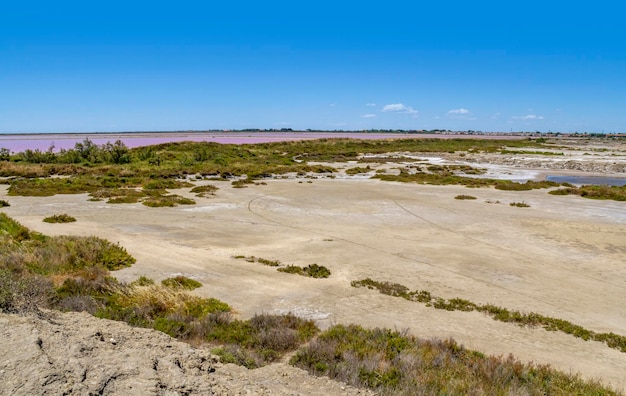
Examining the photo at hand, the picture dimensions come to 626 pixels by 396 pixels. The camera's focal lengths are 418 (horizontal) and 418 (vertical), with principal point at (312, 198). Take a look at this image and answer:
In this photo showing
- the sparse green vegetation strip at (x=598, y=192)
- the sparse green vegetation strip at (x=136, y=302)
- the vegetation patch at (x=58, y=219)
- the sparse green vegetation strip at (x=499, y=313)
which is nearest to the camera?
the sparse green vegetation strip at (x=136, y=302)

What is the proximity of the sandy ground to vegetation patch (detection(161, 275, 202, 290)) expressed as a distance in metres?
0.43

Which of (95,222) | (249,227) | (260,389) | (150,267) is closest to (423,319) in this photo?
(260,389)

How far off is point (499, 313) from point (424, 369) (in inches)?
177

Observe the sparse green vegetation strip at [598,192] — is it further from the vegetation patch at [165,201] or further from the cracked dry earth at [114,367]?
the cracked dry earth at [114,367]

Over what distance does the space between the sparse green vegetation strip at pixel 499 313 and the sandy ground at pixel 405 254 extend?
0.30 meters

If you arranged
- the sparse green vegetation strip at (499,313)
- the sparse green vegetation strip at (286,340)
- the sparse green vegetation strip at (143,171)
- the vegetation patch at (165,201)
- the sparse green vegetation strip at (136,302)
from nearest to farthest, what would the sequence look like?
1. the sparse green vegetation strip at (286,340)
2. the sparse green vegetation strip at (136,302)
3. the sparse green vegetation strip at (499,313)
4. the vegetation patch at (165,201)
5. the sparse green vegetation strip at (143,171)

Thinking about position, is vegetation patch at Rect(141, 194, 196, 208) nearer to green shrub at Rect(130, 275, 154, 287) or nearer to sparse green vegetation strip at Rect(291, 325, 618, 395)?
green shrub at Rect(130, 275, 154, 287)

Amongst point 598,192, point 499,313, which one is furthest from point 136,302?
point 598,192

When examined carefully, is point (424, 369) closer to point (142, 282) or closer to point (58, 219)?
point (142, 282)

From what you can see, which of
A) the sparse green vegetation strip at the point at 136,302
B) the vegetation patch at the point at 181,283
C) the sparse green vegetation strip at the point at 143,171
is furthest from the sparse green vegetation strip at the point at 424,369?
the sparse green vegetation strip at the point at 143,171

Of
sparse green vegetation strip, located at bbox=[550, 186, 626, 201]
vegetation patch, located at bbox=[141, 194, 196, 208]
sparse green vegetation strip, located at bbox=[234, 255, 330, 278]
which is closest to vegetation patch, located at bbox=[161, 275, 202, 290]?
sparse green vegetation strip, located at bbox=[234, 255, 330, 278]

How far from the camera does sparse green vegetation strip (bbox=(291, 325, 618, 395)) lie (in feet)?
22.8

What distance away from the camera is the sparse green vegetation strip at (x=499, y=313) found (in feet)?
31.8

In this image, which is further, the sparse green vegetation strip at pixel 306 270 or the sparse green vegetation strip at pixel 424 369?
the sparse green vegetation strip at pixel 306 270
